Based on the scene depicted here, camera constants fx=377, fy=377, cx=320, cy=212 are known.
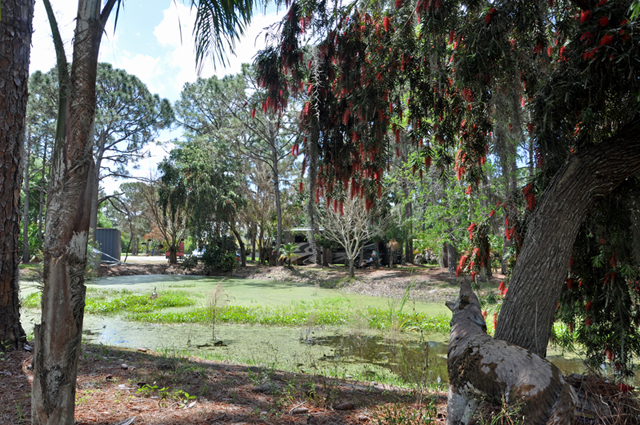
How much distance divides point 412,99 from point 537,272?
2.11 meters

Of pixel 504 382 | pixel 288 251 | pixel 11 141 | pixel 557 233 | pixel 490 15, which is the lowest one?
pixel 504 382

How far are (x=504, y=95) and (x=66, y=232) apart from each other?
374 centimetres

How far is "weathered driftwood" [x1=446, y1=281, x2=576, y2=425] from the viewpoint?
7.31 ft

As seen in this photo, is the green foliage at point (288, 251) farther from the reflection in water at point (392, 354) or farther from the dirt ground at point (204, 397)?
the dirt ground at point (204, 397)

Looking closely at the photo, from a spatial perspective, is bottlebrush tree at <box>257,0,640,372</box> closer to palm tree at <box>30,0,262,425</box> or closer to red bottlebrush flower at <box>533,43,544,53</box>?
red bottlebrush flower at <box>533,43,544,53</box>

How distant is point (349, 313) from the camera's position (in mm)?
9641

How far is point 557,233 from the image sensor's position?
3.17 m

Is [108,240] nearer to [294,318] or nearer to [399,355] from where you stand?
[294,318]

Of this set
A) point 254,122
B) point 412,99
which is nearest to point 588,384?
point 412,99

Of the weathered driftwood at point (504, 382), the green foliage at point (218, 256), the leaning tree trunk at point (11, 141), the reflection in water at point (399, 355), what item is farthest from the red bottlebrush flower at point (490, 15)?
the green foliage at point (218, 256)

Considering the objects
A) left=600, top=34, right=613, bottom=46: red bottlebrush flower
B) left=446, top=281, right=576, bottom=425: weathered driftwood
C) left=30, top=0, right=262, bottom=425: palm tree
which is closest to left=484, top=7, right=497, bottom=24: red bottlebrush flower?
left=600, top=34, right=613, bottom=46: red bottlebrush flower

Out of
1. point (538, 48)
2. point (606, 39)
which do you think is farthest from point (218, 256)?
point (606, 39)

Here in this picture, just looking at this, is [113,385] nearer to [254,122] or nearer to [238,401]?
[238,401]

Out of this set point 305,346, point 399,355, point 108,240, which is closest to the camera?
point 399,355
